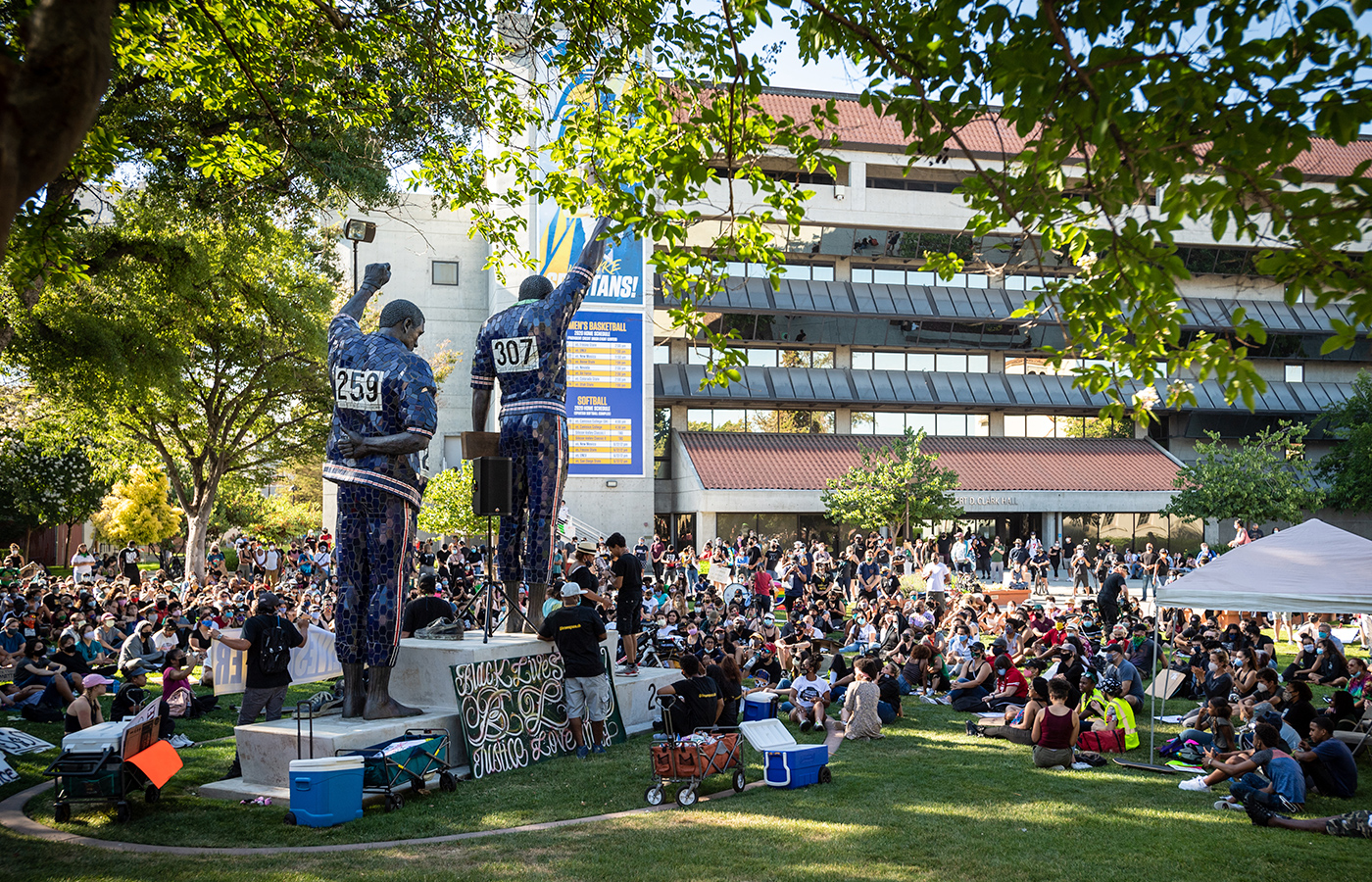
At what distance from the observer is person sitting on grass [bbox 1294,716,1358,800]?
9180mm

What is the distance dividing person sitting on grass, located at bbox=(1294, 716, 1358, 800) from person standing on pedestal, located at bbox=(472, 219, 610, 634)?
7340 millimetres

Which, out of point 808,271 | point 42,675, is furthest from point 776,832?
point 808,271

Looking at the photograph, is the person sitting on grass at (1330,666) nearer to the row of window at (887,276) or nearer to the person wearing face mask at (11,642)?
the person wearing face mask at (11,642)

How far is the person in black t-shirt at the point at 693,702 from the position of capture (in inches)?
383

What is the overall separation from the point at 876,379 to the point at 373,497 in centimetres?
3515

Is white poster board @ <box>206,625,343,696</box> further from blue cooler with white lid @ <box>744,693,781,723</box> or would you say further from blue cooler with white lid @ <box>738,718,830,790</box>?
blue cooler with white lid @ <box>738,718,830,790</box>

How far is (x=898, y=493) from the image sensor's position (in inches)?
1328

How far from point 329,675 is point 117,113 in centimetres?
769

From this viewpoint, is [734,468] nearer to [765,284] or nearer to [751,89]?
[765,284]

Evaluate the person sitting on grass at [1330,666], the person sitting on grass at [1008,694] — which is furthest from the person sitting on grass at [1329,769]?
the person sitting on grass at [1330,666]

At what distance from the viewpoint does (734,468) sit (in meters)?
38.8

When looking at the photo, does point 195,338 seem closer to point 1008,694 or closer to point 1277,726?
point 1008,694

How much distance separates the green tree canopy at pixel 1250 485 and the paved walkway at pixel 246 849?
32.5 metres

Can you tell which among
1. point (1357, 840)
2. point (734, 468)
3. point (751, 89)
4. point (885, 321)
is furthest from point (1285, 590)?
point (885, 321)
